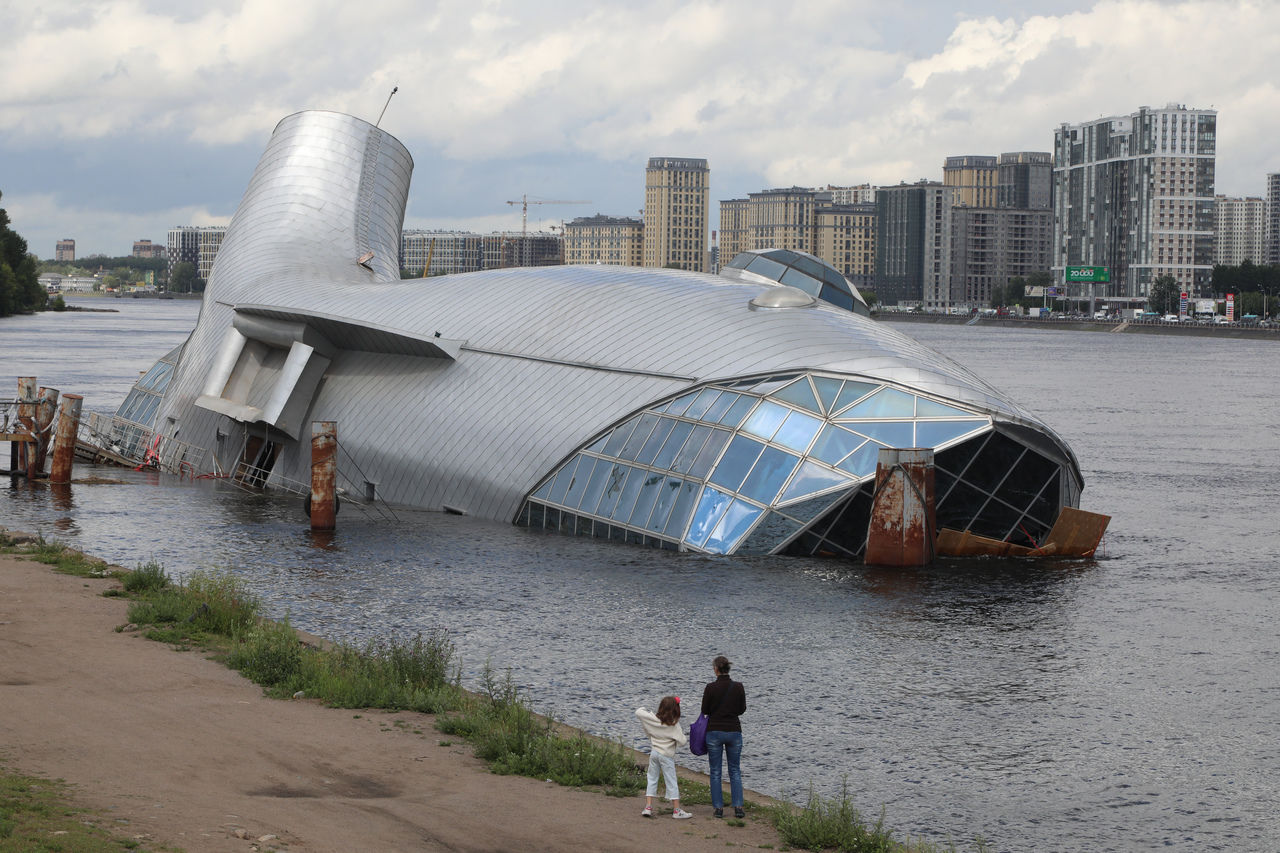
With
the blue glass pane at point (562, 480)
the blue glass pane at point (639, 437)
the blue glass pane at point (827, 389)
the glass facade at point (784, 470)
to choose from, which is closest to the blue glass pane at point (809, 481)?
the glass facade at point (784, 470)

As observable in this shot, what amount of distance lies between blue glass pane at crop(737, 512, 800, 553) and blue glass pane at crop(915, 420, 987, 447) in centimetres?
393

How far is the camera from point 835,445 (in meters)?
37.2

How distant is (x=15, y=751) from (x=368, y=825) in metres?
5.05

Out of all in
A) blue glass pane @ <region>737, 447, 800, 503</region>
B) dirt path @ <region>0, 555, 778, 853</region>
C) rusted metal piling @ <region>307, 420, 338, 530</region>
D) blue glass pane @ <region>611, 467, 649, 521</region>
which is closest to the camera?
dirt path @ <region>0, 555, 778, 853</region>

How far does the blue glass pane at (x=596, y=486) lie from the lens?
1574 inches

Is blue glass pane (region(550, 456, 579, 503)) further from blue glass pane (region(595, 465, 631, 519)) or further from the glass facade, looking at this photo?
blue glass pane (region(595, 465, 631, 519))

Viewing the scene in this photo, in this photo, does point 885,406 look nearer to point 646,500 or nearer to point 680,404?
point 680,404

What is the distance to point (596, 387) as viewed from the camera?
137 feet

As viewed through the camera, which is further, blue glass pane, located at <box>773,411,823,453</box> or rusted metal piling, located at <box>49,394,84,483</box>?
rusted metal piling, located at <box>49,394,84,483</box>

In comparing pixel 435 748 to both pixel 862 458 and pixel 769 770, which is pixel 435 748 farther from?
pixel 862 458

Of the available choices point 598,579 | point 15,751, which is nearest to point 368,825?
point 15,751

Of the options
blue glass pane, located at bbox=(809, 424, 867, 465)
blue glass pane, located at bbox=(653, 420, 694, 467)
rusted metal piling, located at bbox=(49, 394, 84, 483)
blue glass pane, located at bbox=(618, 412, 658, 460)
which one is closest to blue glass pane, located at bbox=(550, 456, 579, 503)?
blue glass pane, located at bbox=(618, 412, 658, 460)

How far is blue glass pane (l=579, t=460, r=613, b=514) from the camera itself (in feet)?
131

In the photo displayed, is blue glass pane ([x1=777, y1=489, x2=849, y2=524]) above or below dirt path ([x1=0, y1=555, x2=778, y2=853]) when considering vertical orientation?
above
